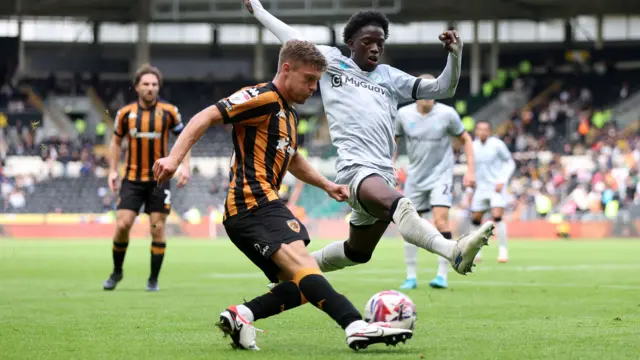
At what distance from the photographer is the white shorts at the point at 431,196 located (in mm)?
12227

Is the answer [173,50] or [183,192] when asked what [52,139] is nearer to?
[183,192]

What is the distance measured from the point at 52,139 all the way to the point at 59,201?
17.6ft

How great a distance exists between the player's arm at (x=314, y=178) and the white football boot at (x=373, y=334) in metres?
1.21

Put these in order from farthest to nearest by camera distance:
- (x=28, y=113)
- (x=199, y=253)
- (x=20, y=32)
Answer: (x=20, y=32), (x=28, y=113), (x=199, y=253)

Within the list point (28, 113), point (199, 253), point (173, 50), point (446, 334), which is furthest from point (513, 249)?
point (173, 50)

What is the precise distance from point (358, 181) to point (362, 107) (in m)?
0.70

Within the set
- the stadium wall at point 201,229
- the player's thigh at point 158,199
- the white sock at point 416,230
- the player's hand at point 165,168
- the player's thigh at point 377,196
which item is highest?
the player's hand at point 165,168

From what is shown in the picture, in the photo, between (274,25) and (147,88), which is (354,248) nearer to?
(274,25)

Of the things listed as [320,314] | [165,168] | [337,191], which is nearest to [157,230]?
[320,314]

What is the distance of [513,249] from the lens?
23844 millimetres

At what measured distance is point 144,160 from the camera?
474 inches

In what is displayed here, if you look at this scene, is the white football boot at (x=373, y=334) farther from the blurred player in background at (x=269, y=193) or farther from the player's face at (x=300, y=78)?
the player's face at (x=300, y=78)

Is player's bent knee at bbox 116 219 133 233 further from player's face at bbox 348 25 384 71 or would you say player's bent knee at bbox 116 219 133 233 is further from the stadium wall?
the stadium wall

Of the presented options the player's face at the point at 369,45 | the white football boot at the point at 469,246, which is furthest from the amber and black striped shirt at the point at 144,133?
the white football boot at the point at 469,246
